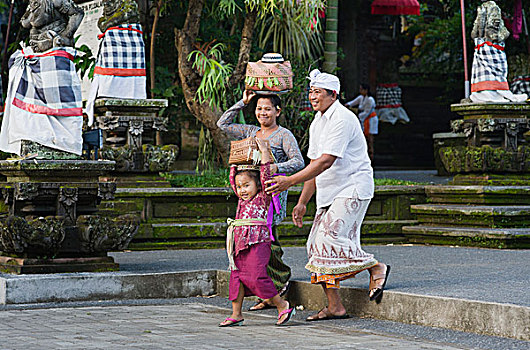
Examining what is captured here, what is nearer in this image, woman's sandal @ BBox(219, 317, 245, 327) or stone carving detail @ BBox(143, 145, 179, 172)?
woman's sandal @ BBox(219, 317, 245, 327)

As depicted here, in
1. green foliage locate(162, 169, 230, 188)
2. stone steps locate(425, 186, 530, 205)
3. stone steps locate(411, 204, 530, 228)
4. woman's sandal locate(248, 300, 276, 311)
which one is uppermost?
green foliage locate(162, 169, 230, 188)

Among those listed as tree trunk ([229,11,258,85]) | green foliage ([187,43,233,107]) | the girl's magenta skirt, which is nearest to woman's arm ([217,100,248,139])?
the girl's magenta skirt

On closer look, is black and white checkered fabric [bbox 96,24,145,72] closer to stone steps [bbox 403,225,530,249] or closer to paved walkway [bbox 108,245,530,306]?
paved walkway [bbox 108,245,530,306]

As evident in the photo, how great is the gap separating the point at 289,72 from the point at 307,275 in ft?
5.71

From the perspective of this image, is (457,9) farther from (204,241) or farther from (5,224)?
(5,224)

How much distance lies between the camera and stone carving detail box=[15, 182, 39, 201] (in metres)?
7.62

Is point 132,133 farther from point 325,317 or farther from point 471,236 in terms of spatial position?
point 325,317

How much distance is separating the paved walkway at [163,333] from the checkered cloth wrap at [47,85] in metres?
1.78

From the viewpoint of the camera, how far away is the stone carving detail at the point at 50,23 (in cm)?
813

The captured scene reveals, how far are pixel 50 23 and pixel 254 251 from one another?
3.02 meters

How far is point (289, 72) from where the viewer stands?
7270mm

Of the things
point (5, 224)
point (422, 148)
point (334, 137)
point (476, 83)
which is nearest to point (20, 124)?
point (5, 224)

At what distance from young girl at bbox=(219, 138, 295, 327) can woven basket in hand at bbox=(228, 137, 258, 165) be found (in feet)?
0.12

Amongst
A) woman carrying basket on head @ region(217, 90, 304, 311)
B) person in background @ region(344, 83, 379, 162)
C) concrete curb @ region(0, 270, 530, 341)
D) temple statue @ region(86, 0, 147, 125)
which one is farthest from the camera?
person in background @ region(344, 83, 379, 162)
